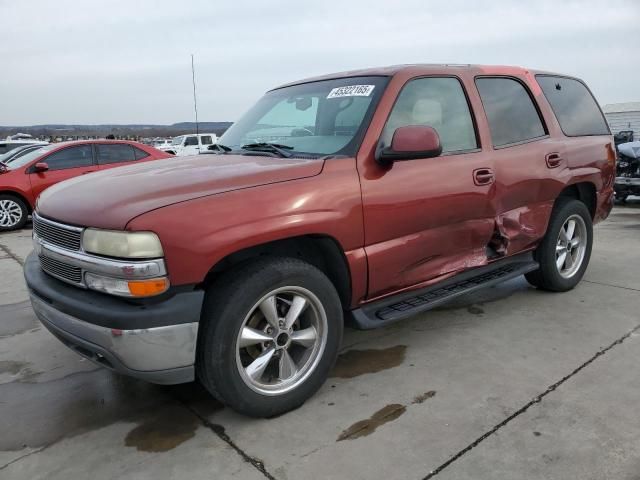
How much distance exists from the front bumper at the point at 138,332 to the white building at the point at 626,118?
21098mm

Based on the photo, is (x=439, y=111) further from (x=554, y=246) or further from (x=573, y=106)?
(x=573, y=106)

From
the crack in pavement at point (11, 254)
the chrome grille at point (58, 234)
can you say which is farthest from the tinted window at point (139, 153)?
the chrome grille at point (58, 234)

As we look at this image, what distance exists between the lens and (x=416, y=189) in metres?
3.03

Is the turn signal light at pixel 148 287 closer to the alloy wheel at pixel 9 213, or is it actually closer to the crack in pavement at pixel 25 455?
the crack in pavement at pixel 25 455

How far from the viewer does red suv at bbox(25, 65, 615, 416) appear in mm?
2289

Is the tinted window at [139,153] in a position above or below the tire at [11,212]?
above

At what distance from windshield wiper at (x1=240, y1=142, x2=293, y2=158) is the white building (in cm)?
1992

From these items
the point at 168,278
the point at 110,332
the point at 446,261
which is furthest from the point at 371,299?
the point at 110,332

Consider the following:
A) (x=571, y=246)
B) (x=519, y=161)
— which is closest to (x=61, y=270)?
(x=519, y=161)

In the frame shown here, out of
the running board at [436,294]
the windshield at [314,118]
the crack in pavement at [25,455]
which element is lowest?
the crack in pavement at [25,455]

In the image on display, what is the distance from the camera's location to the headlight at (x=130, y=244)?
87.5 inches

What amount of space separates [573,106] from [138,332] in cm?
402

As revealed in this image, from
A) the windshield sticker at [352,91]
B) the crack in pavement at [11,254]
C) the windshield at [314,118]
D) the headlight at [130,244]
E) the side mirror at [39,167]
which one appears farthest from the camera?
the side mirror at [39,167]

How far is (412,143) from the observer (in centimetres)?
277
